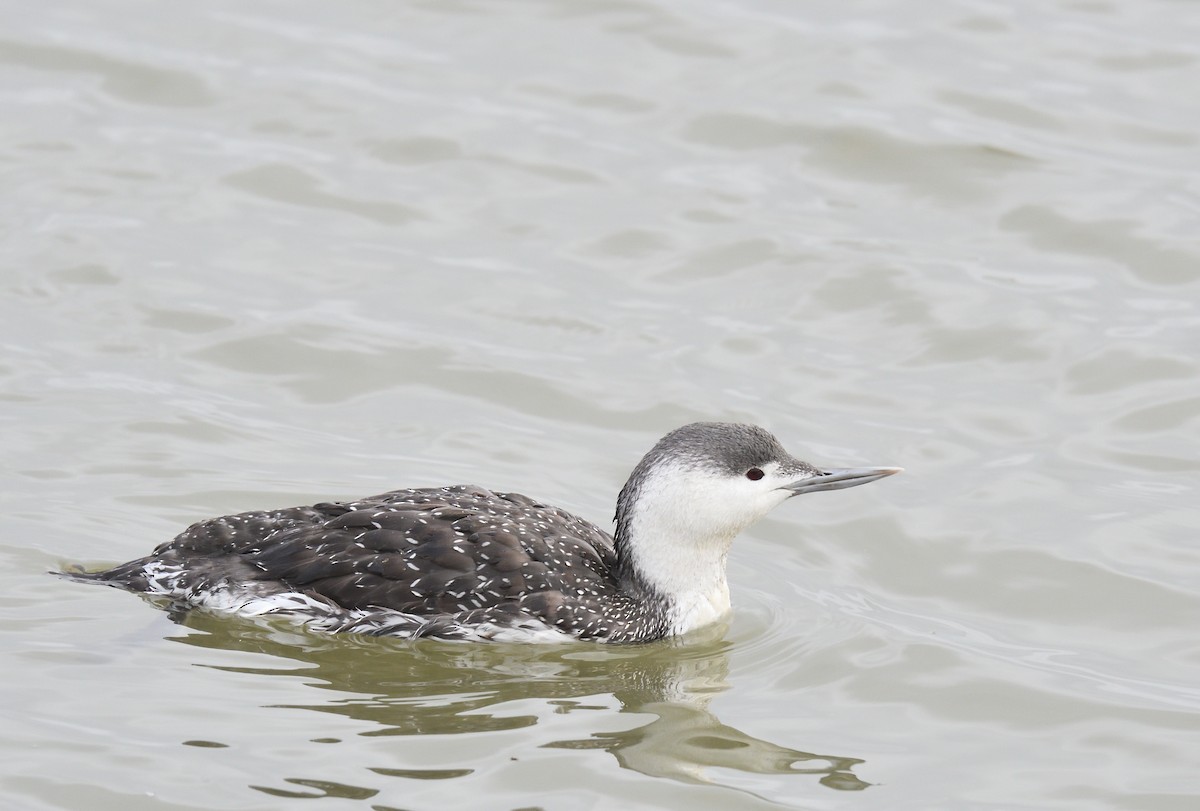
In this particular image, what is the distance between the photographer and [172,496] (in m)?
9.09

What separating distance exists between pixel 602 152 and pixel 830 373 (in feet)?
10.9

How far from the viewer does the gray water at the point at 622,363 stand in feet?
23.2

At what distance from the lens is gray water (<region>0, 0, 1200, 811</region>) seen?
707 centimetres

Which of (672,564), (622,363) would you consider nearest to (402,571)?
(672,564)

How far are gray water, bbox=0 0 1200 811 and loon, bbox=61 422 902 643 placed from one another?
0.50 ft

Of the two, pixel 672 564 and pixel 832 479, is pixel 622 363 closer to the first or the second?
pixel 672 564

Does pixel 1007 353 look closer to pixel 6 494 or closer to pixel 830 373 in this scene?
pixel 830 373

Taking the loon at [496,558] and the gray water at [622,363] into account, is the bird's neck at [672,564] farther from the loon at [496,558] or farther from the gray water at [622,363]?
the gray water at [622,363]

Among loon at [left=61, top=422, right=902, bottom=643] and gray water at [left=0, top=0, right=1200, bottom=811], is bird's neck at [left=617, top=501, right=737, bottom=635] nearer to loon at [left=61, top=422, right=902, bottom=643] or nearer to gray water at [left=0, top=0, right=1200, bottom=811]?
loon at [left=61, top=422, right=902, bottom=643]

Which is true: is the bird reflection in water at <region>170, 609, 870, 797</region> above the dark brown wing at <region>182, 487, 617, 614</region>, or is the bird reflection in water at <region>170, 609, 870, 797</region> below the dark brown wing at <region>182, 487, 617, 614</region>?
below

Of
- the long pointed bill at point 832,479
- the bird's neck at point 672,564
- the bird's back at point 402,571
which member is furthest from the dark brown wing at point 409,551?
the long pointed bill at point 832,479

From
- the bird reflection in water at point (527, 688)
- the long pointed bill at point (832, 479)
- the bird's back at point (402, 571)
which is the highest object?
the long pointed bill at point (832, 479)

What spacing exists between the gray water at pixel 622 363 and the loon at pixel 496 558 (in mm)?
152

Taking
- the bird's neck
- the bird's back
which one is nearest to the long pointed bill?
the bird's neck
